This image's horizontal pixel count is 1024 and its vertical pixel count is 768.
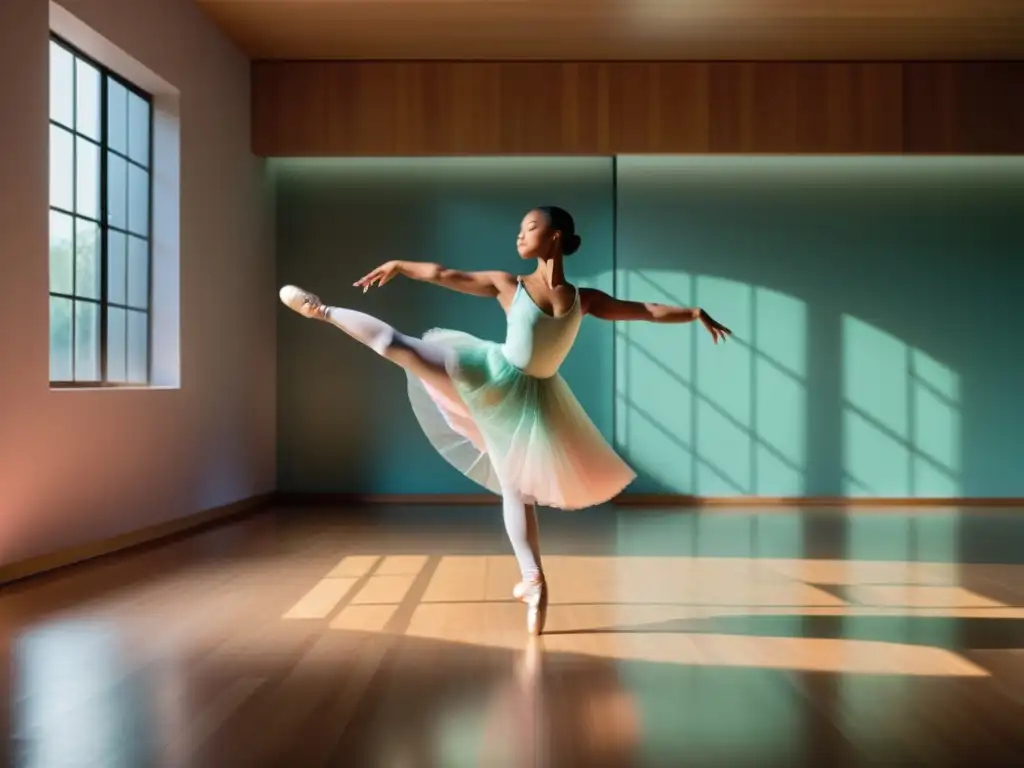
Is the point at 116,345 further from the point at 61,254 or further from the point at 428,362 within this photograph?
the point at 428,362

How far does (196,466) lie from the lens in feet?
20.5

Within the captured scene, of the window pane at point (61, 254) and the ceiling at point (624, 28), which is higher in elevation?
the ceiling at point (624, 28)

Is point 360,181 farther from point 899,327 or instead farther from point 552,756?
point 552,756

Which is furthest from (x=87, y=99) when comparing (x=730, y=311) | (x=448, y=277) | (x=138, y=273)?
(x=730, y=311)

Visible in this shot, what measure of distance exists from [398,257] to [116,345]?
2791mm

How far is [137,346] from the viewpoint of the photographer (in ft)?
19.4

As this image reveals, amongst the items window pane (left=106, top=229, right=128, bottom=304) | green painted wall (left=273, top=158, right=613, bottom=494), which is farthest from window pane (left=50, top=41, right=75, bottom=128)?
green painted wall (left=273, top=158, right=613, bottom=494)

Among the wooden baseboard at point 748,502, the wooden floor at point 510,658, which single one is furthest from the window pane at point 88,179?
the wooden baseboard at point 748,502

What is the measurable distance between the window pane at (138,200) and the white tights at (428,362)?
3.05 m

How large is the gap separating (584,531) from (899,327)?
320 cm

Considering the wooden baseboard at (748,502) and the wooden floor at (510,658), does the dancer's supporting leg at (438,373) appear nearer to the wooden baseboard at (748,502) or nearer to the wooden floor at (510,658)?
the wooden floor at (510,658)

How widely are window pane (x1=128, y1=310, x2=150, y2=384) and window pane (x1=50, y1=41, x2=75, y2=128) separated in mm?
1144

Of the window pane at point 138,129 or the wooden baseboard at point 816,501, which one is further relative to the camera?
the wooden baseboard at point 816,501

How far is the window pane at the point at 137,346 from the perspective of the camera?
229 inches
